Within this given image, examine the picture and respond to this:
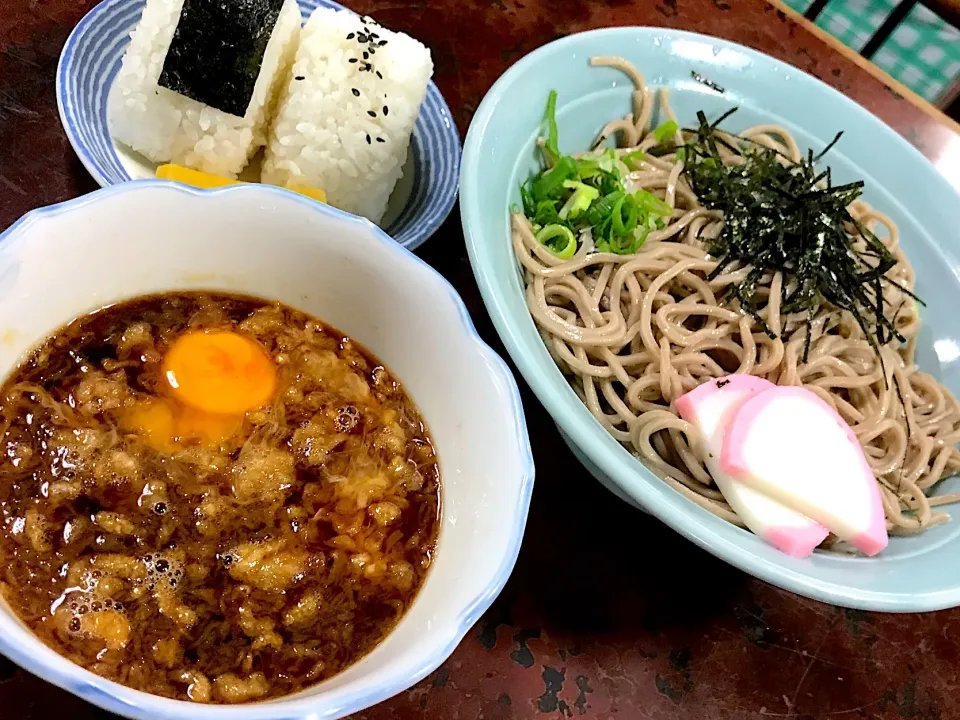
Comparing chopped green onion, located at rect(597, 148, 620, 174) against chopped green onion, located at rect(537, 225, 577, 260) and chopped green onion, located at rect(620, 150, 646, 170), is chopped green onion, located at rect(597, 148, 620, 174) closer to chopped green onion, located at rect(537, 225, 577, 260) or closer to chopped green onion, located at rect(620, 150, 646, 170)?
chopped green onion, located at rect(620, 150, 646, 170)

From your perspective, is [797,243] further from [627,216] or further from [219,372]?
[219,372]

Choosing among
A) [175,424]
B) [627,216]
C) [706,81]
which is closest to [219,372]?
[175,424]

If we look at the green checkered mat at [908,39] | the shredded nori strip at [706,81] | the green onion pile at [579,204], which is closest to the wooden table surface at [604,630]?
the green onion pile at [579,204]

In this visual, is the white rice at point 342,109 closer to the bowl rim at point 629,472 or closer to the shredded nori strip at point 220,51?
the shredded nori strip at point 220,51

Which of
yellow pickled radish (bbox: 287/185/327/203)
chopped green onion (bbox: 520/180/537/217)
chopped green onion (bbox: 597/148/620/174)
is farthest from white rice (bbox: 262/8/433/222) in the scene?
chopped green onion (bbox: 597/148/620/174)

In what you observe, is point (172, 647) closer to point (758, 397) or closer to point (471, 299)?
point (471, 299)

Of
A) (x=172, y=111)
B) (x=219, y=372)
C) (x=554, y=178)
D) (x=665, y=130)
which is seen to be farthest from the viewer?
(x=665, y=130)
